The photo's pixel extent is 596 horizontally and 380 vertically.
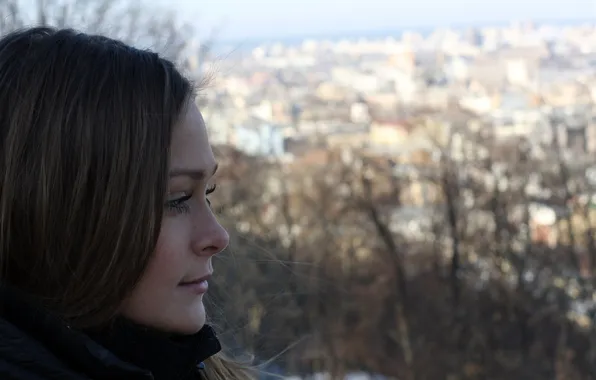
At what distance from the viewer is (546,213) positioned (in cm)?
1442

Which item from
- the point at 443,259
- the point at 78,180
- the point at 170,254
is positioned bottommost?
the point at 443,259

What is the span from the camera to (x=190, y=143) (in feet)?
3.79

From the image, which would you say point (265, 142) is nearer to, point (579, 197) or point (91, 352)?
point (579, 197)

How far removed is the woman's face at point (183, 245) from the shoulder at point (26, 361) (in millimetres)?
171

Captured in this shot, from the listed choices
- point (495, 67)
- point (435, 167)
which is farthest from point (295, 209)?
point (495, 67)

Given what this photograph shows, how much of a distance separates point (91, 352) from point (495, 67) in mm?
34059

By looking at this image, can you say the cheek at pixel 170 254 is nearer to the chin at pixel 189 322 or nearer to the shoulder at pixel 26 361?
the chin at pixel 189 322

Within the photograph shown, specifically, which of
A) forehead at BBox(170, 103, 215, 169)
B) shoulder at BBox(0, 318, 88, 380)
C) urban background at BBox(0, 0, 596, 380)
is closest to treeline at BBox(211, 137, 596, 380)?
urban background at BBox(0, 0, 596, 380)

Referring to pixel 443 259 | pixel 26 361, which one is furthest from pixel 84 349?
pixel 443 259

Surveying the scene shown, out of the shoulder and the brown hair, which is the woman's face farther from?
the shoulder

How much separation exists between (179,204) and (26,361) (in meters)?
0.29

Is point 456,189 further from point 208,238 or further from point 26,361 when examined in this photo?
point 26,361

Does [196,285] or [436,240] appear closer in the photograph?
[196,285]

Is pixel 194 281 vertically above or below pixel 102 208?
below
